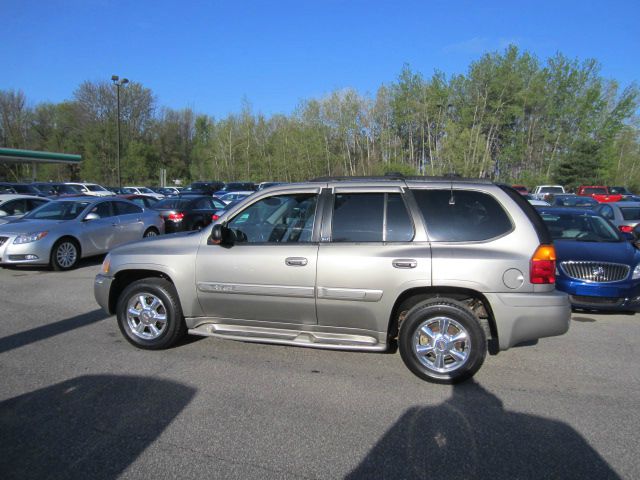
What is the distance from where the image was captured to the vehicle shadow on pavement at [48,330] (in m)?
5.02

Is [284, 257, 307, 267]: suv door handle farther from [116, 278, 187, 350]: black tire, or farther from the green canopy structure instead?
the green canopy structure

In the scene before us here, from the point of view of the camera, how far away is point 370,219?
4336 millimetres

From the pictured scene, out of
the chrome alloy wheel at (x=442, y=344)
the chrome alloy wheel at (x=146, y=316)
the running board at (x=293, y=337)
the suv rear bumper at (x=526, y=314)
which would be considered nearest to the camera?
the suv rear bumper at (x=526, y=314)

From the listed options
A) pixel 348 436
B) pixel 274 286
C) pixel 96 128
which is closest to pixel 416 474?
pixel 348 436

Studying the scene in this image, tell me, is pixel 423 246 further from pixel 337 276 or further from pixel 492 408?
pixel 492 408

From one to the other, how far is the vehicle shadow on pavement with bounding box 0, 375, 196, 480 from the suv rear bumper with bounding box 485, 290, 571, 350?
2736 mm

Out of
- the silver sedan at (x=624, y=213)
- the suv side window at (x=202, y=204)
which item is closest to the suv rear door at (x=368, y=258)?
the silver sedan at (x=624, y=213)

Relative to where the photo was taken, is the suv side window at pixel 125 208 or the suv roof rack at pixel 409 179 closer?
the suv roof rack at pixel 409 179

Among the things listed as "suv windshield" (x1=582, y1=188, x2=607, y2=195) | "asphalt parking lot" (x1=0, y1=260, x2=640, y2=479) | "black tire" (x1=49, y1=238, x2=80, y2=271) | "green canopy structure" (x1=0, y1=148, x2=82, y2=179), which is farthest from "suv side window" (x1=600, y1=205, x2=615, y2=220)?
"green canopy structure" (x1=0, y1=148, x2=82, y2=179)

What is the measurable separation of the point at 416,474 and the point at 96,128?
60.7 m

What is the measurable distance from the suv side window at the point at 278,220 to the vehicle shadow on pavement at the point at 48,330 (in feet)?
8.55

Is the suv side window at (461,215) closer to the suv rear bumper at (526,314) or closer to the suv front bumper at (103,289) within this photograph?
the suv rear bumper at (526,314)

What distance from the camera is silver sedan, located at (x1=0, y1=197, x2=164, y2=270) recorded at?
29.4 feet

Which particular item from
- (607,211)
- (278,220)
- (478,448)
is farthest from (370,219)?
(607,211)
